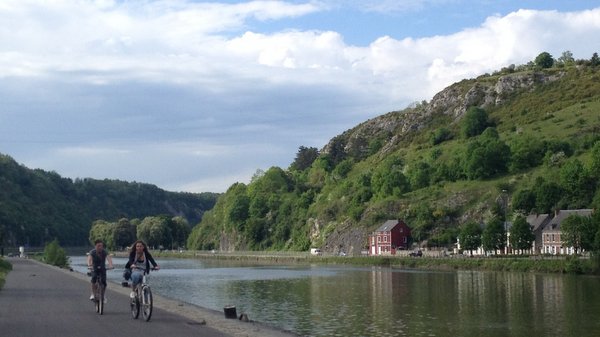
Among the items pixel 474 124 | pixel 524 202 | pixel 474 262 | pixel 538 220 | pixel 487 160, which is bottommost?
pixel 474 262

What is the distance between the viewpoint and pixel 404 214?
141000mm

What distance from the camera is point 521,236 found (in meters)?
101

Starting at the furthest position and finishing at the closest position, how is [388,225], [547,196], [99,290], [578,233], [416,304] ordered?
[388,225] < [547,196] < [578,233] < [416,304] < [99,290]

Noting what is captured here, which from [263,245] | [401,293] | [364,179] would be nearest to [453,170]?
[364,179]

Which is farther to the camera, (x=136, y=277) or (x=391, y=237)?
(x=391, y=237)

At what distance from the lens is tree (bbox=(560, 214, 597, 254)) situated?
284 ft

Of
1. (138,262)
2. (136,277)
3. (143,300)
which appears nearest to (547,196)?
(143,300)

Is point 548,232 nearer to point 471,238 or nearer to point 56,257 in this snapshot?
point 471,238

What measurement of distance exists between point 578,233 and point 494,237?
15.6 meters

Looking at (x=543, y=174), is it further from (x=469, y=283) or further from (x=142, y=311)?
(x=142, y=311)

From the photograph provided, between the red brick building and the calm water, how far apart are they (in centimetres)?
5730

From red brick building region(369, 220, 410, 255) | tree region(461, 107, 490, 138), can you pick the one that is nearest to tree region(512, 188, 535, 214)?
red brick building region(369, 220, 410, 255)

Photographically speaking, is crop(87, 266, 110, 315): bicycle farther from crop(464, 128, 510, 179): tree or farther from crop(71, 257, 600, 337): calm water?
crop(464, 128, 510, 179): tree

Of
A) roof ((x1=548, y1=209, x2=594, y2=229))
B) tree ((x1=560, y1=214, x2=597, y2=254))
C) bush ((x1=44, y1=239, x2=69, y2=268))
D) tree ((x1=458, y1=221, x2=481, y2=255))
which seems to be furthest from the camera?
tree ((x1=458, y1=221, x2=481, y2=255))
